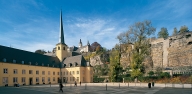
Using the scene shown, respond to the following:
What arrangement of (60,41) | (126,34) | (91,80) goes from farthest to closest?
1. (60,41)
2. (91,80)
3. (126,34)

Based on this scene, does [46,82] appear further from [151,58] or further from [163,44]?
[163,44]

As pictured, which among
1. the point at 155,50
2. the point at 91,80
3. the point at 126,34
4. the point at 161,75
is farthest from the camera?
the point at 155,50

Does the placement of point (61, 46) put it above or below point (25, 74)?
above

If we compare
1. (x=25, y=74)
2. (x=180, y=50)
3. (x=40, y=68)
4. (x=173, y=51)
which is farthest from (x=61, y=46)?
(x=180, y=50)

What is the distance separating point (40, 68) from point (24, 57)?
635 cm

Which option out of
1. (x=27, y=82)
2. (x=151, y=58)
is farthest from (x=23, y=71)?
(x=151, y=58)

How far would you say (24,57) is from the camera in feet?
152

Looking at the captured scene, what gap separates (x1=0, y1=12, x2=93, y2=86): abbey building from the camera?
40500mm

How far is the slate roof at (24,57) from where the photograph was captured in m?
41.3

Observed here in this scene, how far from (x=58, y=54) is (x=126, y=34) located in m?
31.6

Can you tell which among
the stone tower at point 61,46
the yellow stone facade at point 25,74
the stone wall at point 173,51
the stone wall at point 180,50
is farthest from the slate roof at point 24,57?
the stone wall at point 180,50

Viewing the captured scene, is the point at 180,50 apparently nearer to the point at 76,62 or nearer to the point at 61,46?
the point at 76,62

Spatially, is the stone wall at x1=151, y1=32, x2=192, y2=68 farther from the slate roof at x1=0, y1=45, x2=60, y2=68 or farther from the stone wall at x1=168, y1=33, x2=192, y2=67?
the slate roof at x1=0, y1=45, x2=60, y2=68

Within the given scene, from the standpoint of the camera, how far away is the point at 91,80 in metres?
54.1
